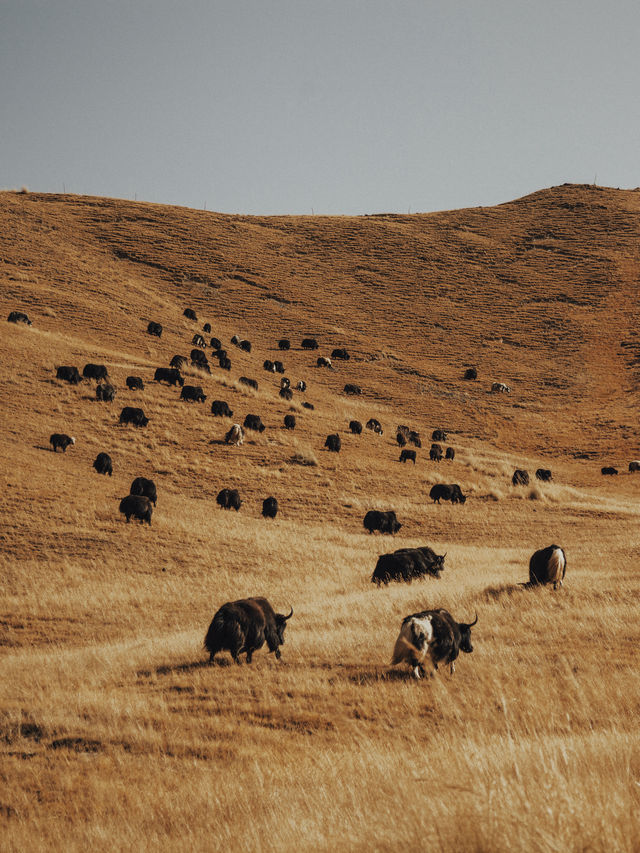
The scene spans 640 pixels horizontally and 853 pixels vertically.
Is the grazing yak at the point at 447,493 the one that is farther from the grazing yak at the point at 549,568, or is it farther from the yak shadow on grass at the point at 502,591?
the grazing yak at the point at 549,568

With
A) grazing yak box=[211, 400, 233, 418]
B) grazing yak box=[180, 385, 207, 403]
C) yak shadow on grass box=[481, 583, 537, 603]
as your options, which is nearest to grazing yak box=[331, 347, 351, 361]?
grazing yak box=[180, 385, 207, 403]

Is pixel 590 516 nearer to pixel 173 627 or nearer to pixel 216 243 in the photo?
pixel 173 627

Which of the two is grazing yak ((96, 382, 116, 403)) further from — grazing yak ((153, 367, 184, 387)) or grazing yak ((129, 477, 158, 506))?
grazing yak ((129, 477, 158, 506))

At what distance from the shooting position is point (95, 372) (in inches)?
1462

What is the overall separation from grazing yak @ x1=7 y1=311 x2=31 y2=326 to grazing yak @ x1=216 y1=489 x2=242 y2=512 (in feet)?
83.3

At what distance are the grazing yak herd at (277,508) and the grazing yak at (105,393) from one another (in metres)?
0.05

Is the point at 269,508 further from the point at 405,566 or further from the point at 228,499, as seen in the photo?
the point at 405,566

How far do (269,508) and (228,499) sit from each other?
5.56ft

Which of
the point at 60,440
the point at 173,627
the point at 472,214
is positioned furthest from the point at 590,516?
the point at 472,214

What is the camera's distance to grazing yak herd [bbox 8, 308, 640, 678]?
33.2 ft

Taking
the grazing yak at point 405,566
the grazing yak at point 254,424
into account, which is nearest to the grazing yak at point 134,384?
the grazing yak at point 254,424

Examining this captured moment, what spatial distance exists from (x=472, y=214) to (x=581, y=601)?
97430mm

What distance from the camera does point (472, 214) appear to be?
338 feet

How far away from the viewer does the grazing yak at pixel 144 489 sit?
79.3ft
